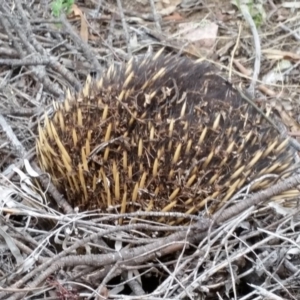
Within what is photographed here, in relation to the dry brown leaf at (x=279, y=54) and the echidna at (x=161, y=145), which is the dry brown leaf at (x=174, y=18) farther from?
the echidna at (x=161, y=145)

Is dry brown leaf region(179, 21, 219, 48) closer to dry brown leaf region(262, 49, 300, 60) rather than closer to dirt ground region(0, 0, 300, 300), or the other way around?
dirt ground region(0, 0, 300, 300)

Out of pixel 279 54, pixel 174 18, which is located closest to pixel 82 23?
pixel 174 18

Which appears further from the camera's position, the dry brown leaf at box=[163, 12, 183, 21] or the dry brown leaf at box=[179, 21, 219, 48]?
the dry brown leaf at box=[163, 12, 183, 21]

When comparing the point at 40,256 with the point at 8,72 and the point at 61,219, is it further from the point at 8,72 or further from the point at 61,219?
the point at 8,72

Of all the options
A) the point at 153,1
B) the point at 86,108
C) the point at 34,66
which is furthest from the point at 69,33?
the point at 86,108

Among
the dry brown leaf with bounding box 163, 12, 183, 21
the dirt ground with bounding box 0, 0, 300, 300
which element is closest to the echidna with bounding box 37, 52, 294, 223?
the dirt ground with bounding box 0, 0, 300, 300
